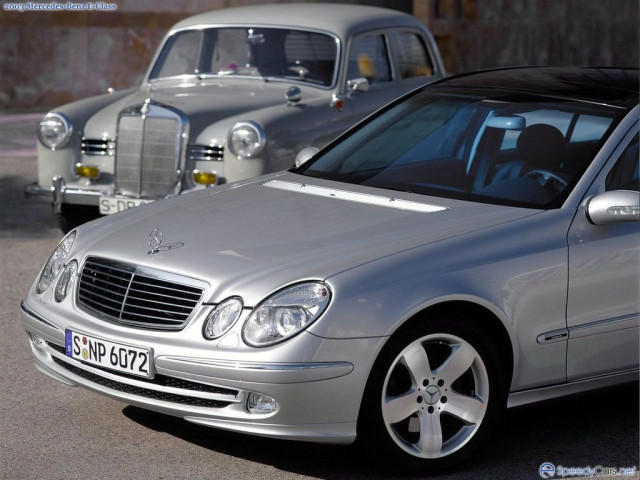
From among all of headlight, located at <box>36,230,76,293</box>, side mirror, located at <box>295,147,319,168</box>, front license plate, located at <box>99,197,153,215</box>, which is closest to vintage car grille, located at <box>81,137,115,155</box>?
front license plate, located at <box>99,197,153,215</box>

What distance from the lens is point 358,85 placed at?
9.34 meters

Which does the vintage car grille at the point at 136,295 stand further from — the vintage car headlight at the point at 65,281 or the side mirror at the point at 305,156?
the side mirror at the point at 305,156

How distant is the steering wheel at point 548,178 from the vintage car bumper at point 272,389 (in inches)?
51.4

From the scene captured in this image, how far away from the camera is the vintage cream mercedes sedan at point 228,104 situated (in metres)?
8.62

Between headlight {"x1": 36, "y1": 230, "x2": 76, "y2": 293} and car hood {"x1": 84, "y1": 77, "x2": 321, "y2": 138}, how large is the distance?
11.3ft

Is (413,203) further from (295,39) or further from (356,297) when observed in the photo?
(295,39)

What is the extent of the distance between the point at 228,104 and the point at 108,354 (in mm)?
4536

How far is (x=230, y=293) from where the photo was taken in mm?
4438

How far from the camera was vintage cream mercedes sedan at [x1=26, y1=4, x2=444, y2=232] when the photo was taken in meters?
8.62

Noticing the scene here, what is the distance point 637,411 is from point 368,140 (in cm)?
182

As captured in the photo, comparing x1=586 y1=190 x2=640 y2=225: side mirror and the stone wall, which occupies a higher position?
x1=586 y1=190 x2=640 y2=225: side mirror

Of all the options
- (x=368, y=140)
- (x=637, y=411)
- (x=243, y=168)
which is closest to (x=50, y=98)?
(x=243, y=168)

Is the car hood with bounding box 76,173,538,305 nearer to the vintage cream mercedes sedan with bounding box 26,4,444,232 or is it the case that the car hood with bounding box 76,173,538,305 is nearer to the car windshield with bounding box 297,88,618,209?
the car windshield with bounding box 297,88,618,209

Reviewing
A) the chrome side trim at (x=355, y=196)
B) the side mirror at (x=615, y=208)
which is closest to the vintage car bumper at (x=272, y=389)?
the chrome side trim at (x=355, y=196)
